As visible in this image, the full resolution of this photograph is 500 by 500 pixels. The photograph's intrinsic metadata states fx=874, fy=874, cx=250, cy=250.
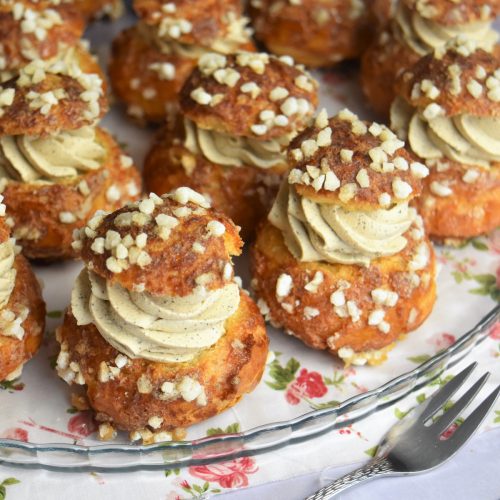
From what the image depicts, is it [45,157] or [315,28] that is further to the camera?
[315,28]

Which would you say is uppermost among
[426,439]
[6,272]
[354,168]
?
[354,168]

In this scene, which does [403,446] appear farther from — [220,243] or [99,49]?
[99,49]

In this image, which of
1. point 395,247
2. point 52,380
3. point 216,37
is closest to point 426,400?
point 395,247

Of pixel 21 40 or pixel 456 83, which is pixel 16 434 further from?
pixel 456 83

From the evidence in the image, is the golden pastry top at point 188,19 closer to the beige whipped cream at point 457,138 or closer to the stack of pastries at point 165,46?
the stack of pastries at point 165,46

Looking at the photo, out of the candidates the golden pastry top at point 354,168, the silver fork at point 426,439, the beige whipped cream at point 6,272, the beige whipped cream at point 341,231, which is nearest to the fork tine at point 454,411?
the silver fork at point 426,439

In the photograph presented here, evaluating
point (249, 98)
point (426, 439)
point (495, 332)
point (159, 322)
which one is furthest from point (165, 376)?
point (495, 332)
